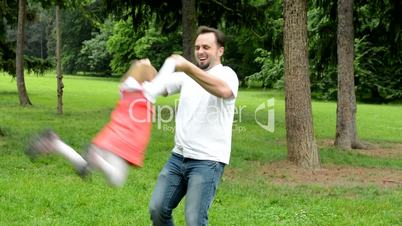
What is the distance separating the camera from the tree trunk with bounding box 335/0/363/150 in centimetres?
1513

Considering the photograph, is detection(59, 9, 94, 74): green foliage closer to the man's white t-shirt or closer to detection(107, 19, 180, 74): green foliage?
detection(107, 19, 180, 74): green foliage

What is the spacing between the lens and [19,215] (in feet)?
22.5

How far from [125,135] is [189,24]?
14.5 metres

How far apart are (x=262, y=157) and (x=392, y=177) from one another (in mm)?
2756

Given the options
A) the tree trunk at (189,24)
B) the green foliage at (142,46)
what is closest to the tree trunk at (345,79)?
the tree trunk at (189,24)

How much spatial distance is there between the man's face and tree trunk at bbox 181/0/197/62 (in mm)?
13640

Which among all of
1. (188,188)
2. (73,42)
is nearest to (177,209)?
(188,188)

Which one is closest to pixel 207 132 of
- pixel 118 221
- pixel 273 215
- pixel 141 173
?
pixel 118 221

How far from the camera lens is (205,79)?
164 inches

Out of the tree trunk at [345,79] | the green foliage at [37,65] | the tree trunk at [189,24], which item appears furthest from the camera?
the green foliage at [37,65]

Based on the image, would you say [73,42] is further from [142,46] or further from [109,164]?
[109,164]

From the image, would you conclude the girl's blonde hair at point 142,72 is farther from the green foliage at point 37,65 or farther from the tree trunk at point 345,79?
the green foliage at point 37,65

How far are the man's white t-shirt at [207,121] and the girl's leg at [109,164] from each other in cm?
62

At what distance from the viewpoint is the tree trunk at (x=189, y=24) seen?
59.7ft
